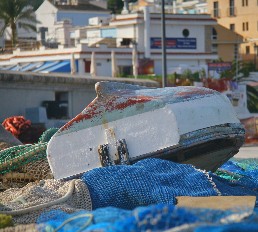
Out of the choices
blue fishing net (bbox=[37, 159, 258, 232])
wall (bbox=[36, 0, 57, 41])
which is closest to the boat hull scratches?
blue fishing net (bbox=[37, 159, 258, 232])

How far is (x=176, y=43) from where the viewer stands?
51.3 metres

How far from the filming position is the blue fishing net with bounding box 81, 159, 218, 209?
22.2 ft

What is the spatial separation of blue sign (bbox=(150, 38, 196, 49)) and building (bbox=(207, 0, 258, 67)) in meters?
11.6

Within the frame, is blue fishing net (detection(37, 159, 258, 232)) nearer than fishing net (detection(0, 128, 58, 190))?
Yes

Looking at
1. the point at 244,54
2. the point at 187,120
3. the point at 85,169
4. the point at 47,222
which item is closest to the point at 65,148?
the point at 85,169

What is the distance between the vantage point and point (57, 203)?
6.42 metres

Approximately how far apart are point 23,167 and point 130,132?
1337mm

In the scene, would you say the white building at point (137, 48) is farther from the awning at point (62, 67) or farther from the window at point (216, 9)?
the window at point (216, 9)

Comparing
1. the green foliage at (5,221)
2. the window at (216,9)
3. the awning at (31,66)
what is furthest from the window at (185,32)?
the green foliage at (5,221)

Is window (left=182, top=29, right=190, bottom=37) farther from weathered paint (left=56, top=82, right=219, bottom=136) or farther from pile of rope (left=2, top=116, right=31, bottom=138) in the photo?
weathered paint (left=56, top=82, right=219, bottom=136)

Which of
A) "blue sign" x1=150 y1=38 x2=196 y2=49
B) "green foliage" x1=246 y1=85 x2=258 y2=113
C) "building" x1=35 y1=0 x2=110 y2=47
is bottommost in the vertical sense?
"green foliage" x1=246 y1=85 x2=258 y2=113

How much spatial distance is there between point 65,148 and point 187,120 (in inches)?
51.8

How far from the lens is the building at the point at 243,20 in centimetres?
6350

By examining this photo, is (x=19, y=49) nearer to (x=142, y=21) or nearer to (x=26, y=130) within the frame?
(x=142, y=21)
